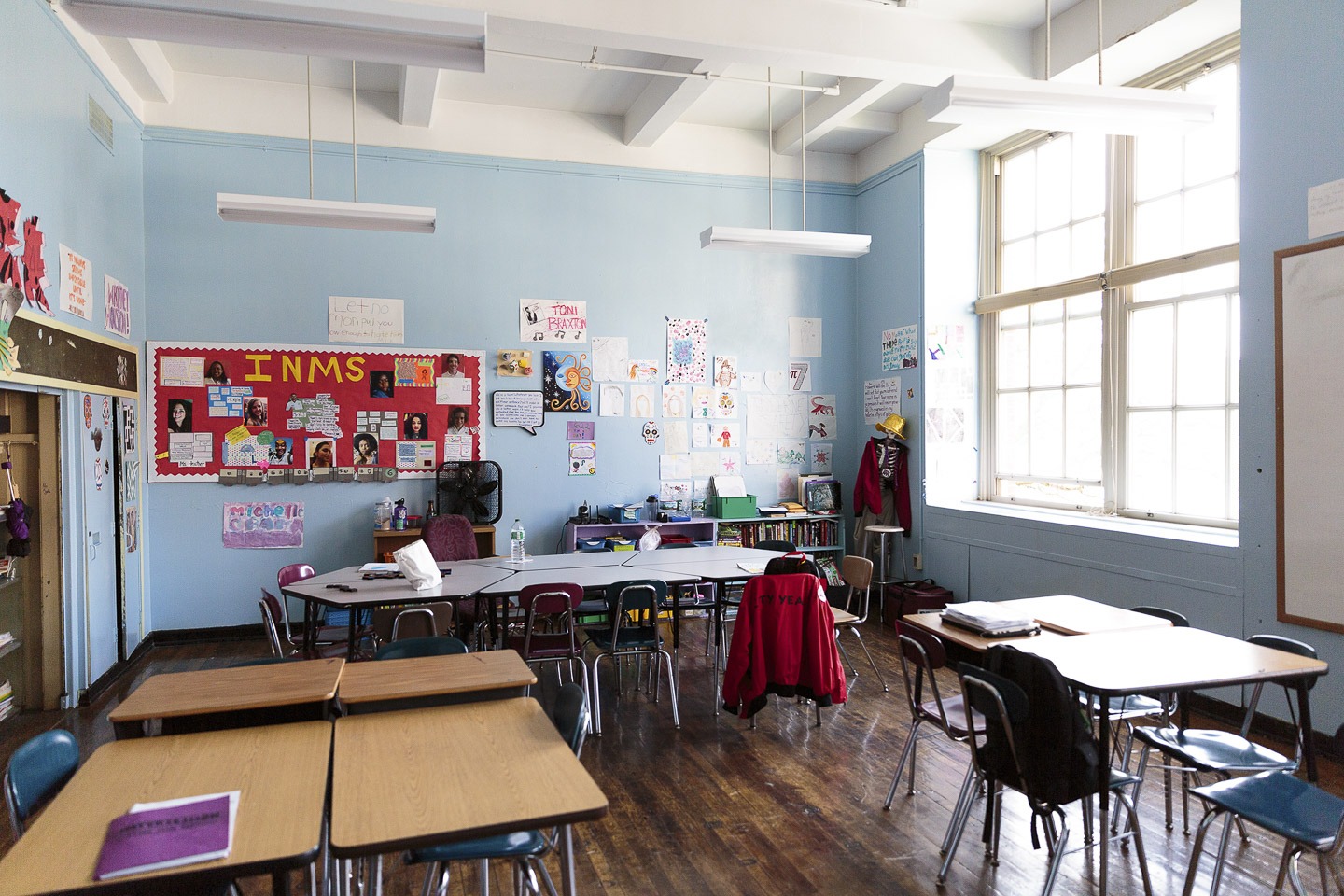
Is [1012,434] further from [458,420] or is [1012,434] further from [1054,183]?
[458,420]

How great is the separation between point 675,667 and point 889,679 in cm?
144

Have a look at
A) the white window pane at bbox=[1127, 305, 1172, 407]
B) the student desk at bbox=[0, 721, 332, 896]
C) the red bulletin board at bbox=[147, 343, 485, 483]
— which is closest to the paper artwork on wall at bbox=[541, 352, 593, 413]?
the red bulletin board at bbox=[147, 343, 485, 483]

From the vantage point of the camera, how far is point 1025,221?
6906 mm

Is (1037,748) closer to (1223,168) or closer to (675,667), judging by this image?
(675,667)

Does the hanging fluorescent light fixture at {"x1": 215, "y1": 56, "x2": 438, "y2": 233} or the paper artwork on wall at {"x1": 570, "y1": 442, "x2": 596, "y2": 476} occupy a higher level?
the hanging fluorescent light fixture at {"x1": 215, "y1": 56, "x2": 438, "y2": 233}

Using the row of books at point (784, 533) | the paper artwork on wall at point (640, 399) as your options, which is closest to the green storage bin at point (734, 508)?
the row of books at point (784, 533)

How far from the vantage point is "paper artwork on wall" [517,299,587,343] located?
7.29m

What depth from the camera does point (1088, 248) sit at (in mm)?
6207

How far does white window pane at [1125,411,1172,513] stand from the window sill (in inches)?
5.7

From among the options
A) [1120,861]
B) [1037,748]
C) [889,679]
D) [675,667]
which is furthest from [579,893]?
[889,679]

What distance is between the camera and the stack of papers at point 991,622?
139 inches

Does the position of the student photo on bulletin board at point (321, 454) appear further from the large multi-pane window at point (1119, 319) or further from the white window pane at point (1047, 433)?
the white window pane at point (1047, 433)

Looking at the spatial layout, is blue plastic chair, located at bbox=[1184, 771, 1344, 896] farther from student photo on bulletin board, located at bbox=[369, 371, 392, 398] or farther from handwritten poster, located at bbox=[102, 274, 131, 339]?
handwritten poster, located at bbox=[102, 274, 131, 339]

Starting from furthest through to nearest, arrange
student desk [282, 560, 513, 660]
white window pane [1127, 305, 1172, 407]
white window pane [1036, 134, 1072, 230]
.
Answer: white window pane [1036, 134, 1072, 230], white window pane [1127, 305, 1172, 407], student desk [282, 560, 513, 660]
